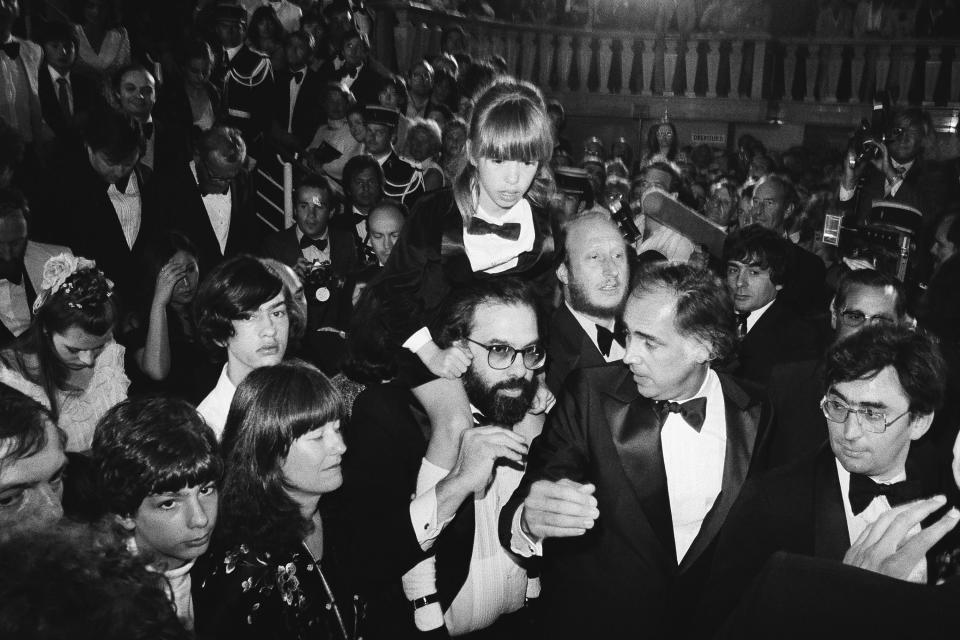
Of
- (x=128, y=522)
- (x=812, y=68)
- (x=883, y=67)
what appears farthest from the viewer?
(x=812, y=68)

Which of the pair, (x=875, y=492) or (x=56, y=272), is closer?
(x=875, y=492)

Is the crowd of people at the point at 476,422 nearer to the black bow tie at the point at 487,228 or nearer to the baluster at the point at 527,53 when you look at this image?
the black bow tie at the point at 487,228

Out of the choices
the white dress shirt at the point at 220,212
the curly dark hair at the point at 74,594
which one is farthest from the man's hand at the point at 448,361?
the white dress shirt at the point at 220,212

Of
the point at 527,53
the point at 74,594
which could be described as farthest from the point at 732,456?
the point at 527,53

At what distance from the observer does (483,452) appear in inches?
97.2

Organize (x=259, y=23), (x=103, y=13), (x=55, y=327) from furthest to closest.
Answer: (x=259, y=23), (x=103, y=13), (x=55, y=327)

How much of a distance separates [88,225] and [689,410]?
11.4 ft

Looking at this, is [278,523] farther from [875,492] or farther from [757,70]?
[757,70]

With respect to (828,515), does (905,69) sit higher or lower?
higher

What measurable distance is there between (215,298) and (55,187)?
212 centimetres

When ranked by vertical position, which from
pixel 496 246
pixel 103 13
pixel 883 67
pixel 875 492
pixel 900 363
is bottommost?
pixel 875 492

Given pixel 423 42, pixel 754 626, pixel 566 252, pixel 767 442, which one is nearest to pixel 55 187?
pixel 566 252

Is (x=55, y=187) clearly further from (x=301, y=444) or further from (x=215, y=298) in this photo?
(x=301, y=444)

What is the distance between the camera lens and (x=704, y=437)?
2592 millimetres
